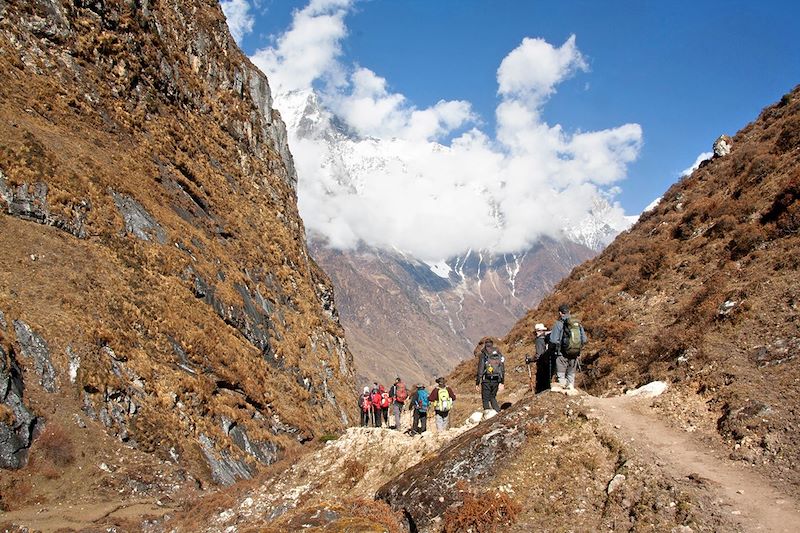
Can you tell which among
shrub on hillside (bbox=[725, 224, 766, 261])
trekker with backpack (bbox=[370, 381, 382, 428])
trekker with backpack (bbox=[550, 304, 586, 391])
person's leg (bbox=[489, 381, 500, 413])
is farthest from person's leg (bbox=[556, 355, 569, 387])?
shrub on hillside (bbox=[725, 224, 766, 261])

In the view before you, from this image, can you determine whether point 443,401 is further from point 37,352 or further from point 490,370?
point 37,352

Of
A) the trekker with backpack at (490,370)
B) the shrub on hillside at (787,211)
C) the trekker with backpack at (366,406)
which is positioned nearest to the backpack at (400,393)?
the trekker with backpack at (366,406)

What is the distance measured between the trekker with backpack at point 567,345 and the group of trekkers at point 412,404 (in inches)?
218

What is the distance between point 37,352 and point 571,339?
2068 centimetres

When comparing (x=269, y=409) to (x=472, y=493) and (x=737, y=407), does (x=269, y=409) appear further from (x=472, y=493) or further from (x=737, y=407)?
(x=737, y=407)

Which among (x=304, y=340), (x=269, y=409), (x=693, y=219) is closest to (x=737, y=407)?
(x=693, y=219)

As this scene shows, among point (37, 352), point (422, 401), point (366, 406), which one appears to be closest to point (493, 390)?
point (422, 401)

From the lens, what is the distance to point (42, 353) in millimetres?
20266

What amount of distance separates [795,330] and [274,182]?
175ft

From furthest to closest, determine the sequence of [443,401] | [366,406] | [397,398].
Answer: [366,406], [397,398], [443,401]

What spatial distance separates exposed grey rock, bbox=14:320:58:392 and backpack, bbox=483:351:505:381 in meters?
17.1

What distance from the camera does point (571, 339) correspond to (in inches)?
551

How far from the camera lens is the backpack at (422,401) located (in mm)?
19875

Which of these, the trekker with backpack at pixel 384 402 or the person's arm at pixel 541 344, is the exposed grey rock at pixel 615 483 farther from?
the trekker with backpack at pixel 384 402
